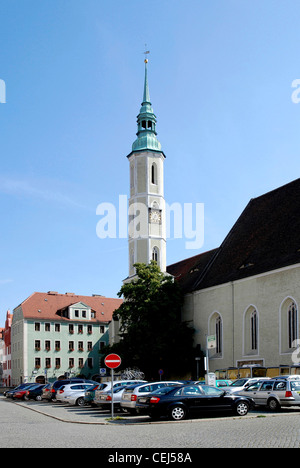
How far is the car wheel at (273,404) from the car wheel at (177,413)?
439 centimetres

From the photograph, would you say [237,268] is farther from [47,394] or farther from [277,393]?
[277,393]

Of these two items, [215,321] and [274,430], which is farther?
[215,321]

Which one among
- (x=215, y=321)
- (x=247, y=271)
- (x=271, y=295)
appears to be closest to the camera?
(x=271, y=295)

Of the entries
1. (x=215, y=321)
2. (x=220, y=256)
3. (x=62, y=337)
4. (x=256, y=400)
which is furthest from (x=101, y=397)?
(x=62, y=337)

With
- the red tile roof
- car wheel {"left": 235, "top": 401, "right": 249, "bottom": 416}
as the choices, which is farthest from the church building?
the red tile roof

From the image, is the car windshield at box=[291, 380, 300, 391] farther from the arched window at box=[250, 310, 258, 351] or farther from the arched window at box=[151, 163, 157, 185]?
the arched window at box=[151, 163, 157, 185]

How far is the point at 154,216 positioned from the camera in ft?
181

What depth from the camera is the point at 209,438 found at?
1384cm

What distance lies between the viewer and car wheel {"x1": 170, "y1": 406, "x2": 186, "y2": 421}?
19.2m

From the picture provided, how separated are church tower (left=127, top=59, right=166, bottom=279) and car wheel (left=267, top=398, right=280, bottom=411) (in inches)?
1280

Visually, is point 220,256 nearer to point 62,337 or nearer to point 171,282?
point 171,282

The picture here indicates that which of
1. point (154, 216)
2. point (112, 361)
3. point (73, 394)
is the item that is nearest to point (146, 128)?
point (154, 216)

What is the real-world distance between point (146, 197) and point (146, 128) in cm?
788

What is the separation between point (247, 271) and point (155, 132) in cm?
2185
